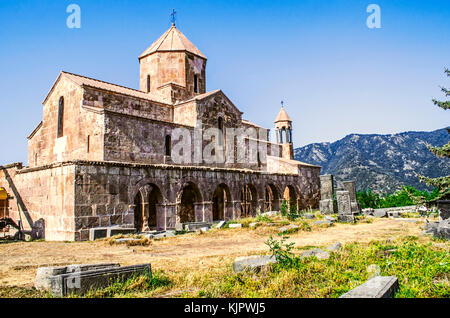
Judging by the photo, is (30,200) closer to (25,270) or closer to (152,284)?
(25,270)

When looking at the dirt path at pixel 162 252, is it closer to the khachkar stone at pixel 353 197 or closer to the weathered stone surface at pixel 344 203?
the weathered stone surface at pixel 344 203

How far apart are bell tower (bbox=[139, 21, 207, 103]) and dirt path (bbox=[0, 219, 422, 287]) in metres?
10.6

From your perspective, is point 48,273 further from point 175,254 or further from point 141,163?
point 141,163

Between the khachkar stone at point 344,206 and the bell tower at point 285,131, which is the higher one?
the bell tower at point 285,131

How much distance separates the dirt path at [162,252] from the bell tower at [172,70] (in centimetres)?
1055

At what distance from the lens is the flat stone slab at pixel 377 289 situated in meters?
2.82

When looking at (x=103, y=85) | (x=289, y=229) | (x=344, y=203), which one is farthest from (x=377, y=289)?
(x=103, y=85)

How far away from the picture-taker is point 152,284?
Result: 406cm

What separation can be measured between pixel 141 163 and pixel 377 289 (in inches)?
469

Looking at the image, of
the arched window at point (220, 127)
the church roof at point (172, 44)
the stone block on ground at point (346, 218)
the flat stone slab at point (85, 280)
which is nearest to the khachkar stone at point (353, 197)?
the stone block on ground at point (346, 218)

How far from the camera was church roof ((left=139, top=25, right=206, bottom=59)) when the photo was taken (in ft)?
64.3

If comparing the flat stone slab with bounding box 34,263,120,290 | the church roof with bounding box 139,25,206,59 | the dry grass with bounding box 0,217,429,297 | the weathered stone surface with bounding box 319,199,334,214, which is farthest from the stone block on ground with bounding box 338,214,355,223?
the church roof with bounding box 139,25,206,59

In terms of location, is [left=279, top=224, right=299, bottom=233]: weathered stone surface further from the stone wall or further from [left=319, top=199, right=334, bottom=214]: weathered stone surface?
the stone wall
